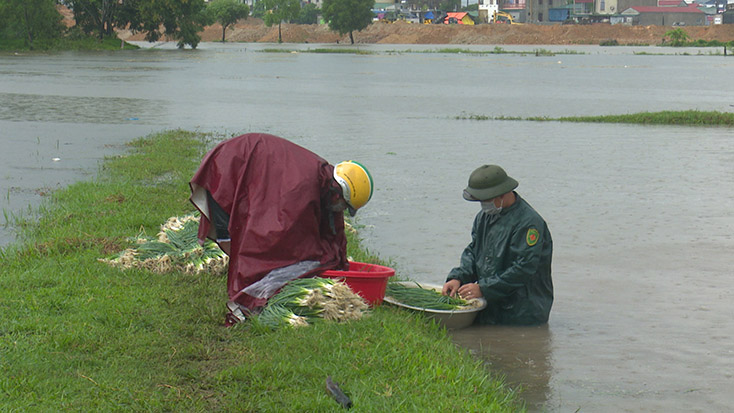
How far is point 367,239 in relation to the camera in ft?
32.8

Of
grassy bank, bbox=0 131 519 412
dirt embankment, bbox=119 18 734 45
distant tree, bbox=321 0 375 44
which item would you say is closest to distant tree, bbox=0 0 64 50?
distant tree, bbox=321 0 375 44

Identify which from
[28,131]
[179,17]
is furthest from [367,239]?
[179,17]

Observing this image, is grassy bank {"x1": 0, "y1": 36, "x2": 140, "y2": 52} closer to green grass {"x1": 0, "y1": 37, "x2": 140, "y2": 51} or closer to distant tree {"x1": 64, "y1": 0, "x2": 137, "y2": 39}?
green grass {"x1": 0, "y1": 37, "x2": 140, "y2": 51}

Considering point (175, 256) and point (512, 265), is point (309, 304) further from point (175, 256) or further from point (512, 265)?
point (175, 256)

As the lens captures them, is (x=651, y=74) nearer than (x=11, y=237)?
No

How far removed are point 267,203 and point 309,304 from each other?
76 centimetres

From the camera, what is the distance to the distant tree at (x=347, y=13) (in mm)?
125500

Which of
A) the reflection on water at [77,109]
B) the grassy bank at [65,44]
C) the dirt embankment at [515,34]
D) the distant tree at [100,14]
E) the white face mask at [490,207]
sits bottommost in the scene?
the reflection on water at [77,109]

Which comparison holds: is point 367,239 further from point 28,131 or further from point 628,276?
point 28,131

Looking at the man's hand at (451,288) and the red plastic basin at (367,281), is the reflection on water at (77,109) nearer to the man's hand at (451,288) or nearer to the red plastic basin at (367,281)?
the man's hand at (451,288)

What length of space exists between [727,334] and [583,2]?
182703 mm

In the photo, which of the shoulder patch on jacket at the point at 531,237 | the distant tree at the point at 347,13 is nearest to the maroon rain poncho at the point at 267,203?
the shoulder patch on jacket at the point at 531,237

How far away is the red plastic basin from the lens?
626cm

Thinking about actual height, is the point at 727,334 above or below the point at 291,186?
below
